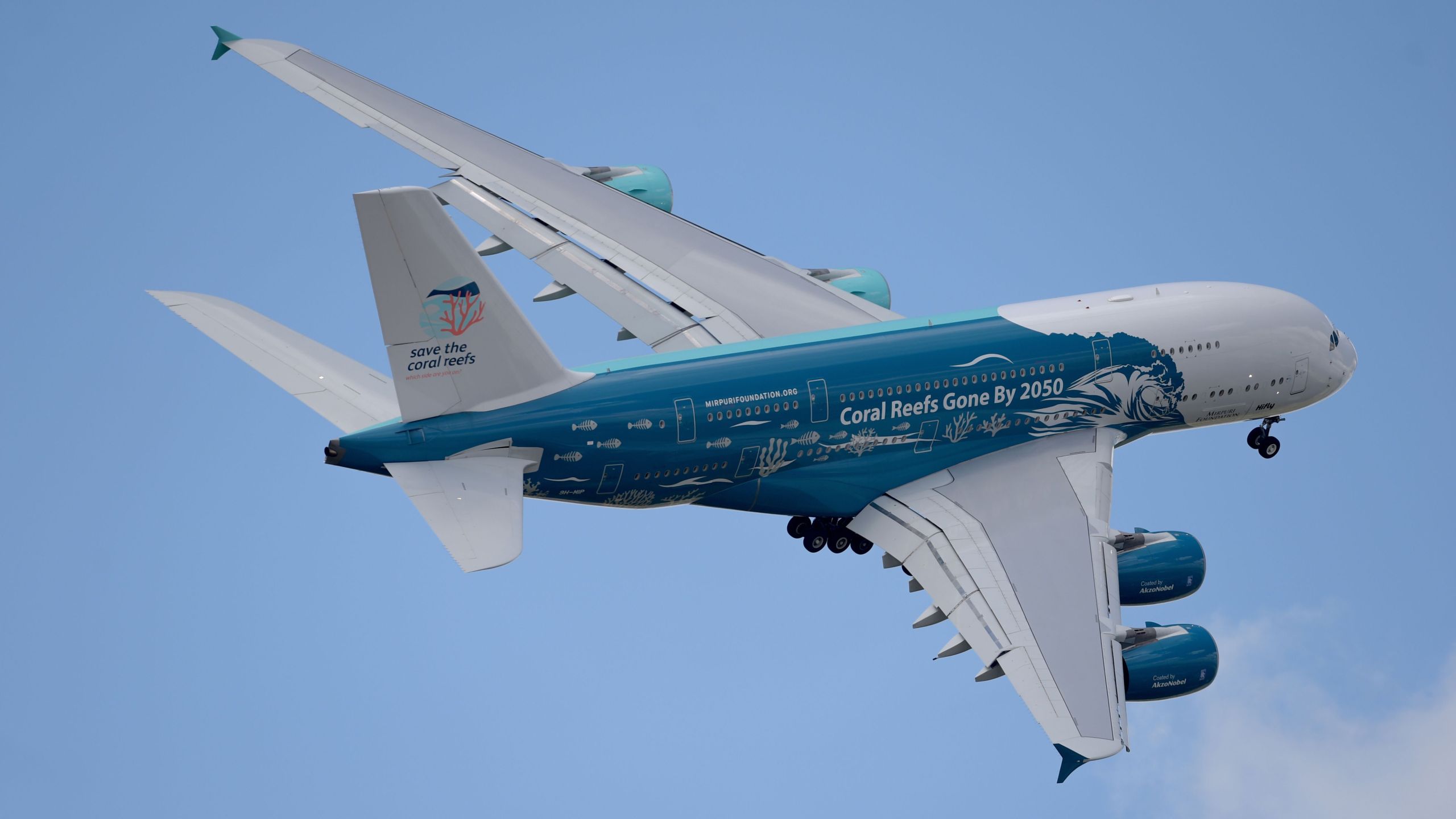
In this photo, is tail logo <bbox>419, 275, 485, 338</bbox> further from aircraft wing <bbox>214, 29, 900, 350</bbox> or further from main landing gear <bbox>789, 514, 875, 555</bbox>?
main landing gear <bbox>789, 514, 875, 555</bbox>

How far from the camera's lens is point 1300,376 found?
38562 millimetres

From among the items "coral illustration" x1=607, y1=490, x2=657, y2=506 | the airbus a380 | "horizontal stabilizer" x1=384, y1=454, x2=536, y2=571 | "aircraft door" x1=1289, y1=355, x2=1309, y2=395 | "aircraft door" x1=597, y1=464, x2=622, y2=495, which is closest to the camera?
"horizontal stabilizer" x1=384, y1=454, x2=536, y2=571

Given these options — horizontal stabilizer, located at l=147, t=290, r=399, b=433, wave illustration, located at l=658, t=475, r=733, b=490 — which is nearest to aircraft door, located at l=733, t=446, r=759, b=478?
wave illustration, located at l=658, t=475, r=733, b=490

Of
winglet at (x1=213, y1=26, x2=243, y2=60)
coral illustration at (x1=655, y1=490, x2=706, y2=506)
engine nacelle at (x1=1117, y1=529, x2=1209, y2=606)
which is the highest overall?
winglet at (x1=213, y1=26, x2=243, y2=60)

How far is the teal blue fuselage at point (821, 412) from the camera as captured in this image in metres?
33.8

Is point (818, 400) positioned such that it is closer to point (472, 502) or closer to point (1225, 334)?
point (472, 502)

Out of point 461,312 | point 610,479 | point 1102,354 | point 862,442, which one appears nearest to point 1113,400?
point 1102,354

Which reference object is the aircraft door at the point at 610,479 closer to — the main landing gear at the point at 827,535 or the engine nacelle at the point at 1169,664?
the main landing gear at the point at 827,535

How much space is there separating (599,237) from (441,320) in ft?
34.5

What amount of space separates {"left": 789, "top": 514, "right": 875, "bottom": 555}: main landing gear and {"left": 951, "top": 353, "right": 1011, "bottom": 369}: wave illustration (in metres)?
4.10

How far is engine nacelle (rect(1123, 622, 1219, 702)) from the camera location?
32.8 m

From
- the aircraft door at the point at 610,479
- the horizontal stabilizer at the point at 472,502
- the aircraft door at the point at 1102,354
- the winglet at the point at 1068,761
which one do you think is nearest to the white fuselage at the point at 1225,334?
the aircraft door at the point at 1102,354

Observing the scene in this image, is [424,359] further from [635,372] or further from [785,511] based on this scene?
[785,511]

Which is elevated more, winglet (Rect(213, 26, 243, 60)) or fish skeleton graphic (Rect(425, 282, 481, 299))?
winglet (Rect(213, 26, 243, 60))
